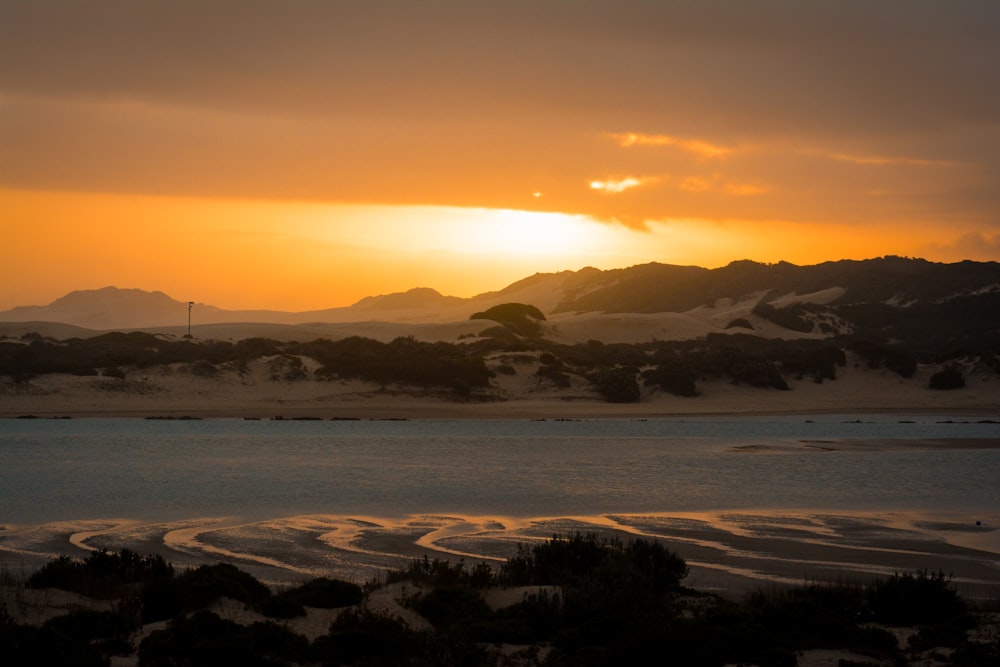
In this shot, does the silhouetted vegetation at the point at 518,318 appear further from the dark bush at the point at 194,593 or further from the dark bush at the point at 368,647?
the dark bush at the point at 368,647

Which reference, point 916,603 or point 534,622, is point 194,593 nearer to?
point 534,622

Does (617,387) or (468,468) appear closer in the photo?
(468,468)

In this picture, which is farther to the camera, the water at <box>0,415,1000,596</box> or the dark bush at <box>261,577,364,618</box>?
the water at <box>0,415,1000,596</box>

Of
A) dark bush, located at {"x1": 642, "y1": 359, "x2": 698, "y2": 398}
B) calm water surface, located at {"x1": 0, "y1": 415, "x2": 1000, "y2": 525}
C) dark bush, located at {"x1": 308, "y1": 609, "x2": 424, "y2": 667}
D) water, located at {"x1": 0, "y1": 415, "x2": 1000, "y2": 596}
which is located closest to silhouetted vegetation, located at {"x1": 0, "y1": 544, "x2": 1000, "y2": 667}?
dark bush, located at {"x1": 308, "y1": 609, "x2": 424, "y2": 667}

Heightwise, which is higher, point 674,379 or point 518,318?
point 518,318

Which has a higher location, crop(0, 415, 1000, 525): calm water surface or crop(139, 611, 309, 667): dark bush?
crop(139, 611, 309, 667): dark bush

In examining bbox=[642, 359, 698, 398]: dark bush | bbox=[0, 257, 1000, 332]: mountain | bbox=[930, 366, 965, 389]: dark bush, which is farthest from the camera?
bbox=[0, 257, 1000, 332]: mountain

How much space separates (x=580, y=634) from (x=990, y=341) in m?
72.6

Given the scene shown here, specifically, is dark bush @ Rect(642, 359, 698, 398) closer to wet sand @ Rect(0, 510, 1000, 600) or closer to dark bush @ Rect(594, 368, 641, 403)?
dark bush @ Rect(594, 368, 641, 403)

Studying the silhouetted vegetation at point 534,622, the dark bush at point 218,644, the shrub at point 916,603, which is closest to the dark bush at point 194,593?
the silhouetted vegetation at point 534,622

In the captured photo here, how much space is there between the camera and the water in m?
18.7

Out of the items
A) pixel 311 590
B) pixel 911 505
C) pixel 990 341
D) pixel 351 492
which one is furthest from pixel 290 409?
pixel 990 341

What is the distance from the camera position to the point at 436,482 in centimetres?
2688

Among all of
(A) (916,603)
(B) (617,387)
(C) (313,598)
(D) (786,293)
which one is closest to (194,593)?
(C) (313,598)
